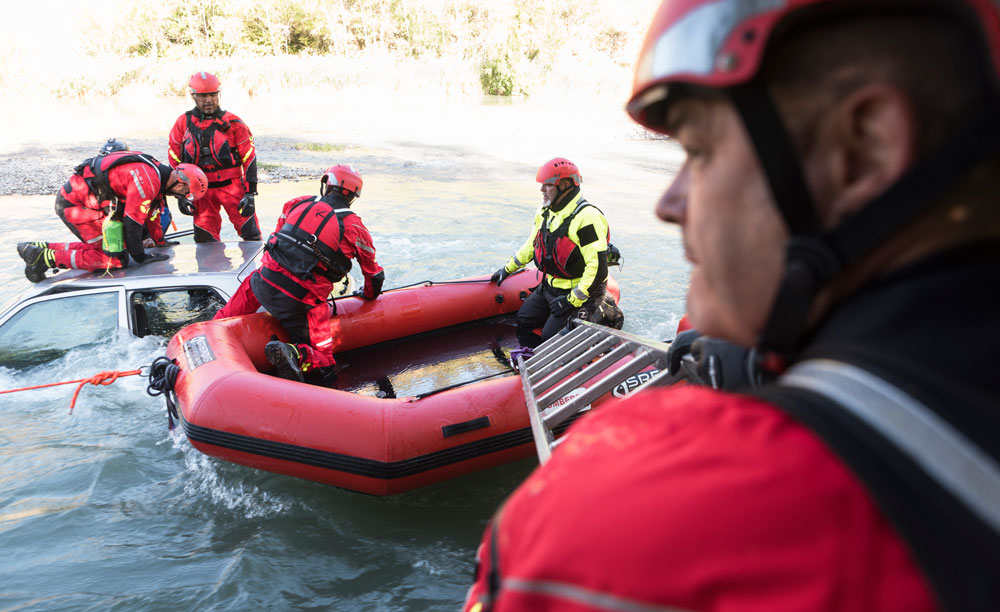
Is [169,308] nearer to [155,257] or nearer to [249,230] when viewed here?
[155,257]

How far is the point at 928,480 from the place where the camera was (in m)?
0.39

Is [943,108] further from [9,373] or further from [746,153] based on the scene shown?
[9,373]

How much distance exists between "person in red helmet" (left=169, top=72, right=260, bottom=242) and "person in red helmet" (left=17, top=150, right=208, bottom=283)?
0.71 metres

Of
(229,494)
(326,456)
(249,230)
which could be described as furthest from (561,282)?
(249,230)

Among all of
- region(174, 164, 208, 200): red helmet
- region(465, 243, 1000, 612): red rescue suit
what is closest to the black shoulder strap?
region(465, 243, 1000, 612): red rescue suit

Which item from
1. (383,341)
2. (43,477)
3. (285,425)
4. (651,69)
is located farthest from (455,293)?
(651,69)

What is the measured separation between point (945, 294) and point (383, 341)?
5.36 metres

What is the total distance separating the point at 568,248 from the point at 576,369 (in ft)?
6.61

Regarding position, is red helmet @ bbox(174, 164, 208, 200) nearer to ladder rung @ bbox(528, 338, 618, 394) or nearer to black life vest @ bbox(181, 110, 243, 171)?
black life vest @ bbox(181, 110, 243, 171)

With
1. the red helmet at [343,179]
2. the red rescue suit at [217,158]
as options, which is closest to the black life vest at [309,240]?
the red helmet at [343,179]

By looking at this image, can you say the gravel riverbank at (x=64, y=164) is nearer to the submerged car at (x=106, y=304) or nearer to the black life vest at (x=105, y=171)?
the black life vest at (x=105, y=171)

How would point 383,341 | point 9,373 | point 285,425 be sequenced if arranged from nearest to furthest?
1. point 285,425
2. point 9,373
3. point 383,341

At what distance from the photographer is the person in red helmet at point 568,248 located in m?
4.93

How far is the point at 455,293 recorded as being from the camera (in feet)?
19.3
